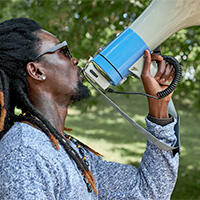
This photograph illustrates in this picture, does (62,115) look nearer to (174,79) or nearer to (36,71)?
(36,71)

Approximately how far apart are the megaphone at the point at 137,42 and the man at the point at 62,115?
61 millimetres

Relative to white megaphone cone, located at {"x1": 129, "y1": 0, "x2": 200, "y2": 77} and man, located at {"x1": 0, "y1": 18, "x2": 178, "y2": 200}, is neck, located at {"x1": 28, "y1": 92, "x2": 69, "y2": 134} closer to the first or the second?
man, located at {"x1": 0, "y1": 18, "x2": 178, "y2": 200}

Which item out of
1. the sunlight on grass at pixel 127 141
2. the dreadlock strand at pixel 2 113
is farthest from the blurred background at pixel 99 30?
the dreadlock strand at pixel 2 113

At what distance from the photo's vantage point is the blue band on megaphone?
159 centimetres

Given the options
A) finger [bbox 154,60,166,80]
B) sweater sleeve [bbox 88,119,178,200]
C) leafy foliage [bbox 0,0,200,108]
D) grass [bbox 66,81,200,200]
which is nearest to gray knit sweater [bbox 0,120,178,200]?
sweater sleeve [bbox 88,119,178,200]

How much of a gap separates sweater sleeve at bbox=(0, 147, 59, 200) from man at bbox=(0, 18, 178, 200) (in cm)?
8

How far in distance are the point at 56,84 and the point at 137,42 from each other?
0.43m

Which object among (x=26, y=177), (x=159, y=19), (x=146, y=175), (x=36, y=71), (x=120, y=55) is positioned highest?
(x=159, y=19)

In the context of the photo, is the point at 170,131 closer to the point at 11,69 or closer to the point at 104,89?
the point at 104,89

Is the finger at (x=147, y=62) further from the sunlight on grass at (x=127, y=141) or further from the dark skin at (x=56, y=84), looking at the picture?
the sunlight on grass at (x=127, y=141)

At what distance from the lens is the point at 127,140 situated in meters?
8.90

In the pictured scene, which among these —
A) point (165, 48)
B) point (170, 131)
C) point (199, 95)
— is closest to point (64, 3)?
point (165, 48)

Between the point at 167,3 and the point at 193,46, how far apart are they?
2407 millimetres

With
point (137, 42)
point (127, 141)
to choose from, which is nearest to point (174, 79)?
point (137, 42)
